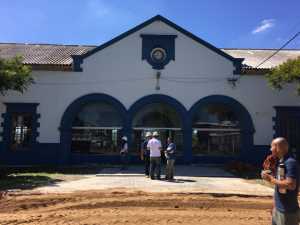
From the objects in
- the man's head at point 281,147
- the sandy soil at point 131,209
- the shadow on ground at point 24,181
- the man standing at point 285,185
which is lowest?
the sandy soil at point 131,209

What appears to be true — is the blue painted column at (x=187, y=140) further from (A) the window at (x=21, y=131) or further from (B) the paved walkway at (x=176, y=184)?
(A) the window at (x=21, y=131)

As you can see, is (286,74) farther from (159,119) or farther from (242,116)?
(159,119)

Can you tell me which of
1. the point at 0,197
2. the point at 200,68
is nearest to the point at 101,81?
the point at 200,68

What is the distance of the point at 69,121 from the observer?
75.5ft

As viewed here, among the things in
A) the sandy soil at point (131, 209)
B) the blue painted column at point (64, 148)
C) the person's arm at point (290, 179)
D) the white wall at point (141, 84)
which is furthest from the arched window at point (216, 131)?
the person's arm at point (290, 179)

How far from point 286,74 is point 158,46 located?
6880 millimetres

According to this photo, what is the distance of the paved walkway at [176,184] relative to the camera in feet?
46.3

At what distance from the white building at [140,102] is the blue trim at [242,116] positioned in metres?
0.05

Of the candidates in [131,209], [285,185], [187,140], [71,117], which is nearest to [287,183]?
[285,185]

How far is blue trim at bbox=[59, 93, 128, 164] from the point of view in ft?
74.8

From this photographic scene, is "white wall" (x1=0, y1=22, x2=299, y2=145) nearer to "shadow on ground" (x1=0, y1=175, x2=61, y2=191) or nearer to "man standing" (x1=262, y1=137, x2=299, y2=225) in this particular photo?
"shadow on ground" (x1=0, y1=175, x2=61, y2=191)

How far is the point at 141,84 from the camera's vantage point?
23094mm

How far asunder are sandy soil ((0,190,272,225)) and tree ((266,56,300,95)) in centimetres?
841

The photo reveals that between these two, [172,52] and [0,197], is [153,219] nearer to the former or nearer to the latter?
[0,197]
